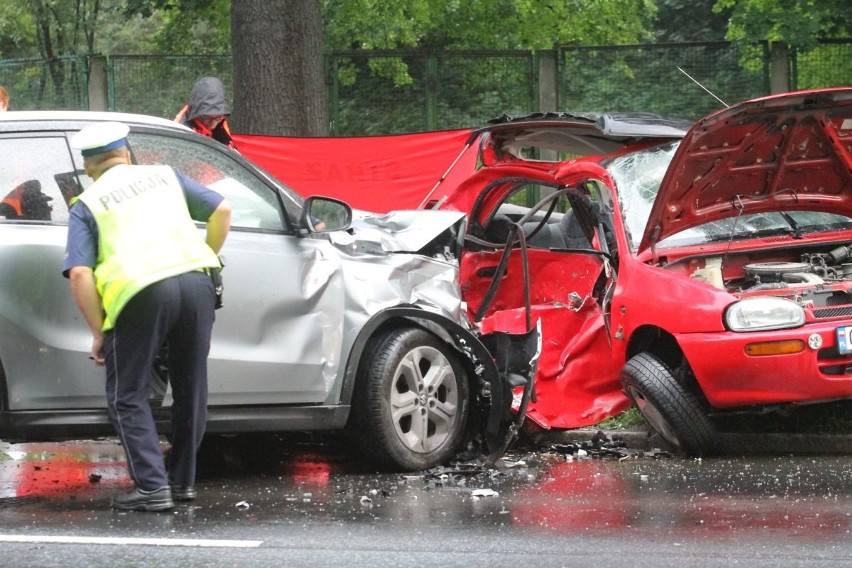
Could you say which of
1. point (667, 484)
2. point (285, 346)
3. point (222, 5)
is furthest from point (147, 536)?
point (222, 5)

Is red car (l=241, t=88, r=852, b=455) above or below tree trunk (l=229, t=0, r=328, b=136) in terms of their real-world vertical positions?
below

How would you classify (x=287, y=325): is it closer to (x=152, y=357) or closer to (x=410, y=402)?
(x=410, y=402)

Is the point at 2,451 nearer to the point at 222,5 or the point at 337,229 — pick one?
the point at 337,229

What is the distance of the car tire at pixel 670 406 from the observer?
25.2 feet

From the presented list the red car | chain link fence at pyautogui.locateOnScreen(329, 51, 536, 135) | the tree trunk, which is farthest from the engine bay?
chain link fence at pyautogui.locateOnScreen(329, 51, 536, 135)

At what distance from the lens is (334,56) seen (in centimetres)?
1670

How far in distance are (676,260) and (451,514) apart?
2601mm

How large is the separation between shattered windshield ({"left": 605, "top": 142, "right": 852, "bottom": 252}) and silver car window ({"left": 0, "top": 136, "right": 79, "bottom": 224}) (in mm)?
3334

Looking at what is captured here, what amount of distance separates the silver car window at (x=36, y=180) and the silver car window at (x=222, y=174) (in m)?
0.42

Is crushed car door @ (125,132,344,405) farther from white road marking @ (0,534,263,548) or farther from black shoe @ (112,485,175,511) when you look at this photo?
Answer: white road marking @ (0,534,263,548)

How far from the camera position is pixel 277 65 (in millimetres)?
12555

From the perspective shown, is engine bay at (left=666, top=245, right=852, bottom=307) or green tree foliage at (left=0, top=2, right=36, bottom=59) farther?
green tree foliage at (left=0, top=2, right=36, bottom=59)

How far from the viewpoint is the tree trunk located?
12516 mm

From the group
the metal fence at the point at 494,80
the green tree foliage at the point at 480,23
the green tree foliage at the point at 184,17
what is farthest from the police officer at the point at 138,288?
the green tree foliage at the point at 480,23
